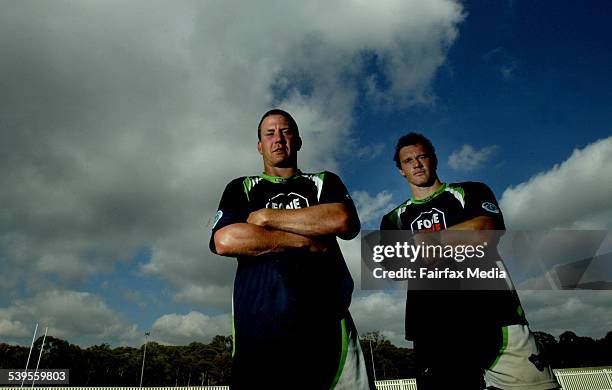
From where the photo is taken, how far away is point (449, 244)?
2.99m

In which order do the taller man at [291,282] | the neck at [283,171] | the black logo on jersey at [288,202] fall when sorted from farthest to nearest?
the neck at [283,171], the black logo on jersey at [288,202], the taller man at [291,282]

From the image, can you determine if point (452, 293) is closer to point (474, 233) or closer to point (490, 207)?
point (474, 233)

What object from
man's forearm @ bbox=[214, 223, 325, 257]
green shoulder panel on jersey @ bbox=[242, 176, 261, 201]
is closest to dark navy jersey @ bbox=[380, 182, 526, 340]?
man's forearm @ bbox=[214, 223, 325, 257]

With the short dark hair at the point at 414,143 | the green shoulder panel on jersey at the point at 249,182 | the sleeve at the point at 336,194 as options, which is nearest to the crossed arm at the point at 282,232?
the sleeve at the point at 336,194

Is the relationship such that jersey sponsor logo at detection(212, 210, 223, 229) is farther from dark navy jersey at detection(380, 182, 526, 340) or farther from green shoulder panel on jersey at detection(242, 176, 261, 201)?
dark navy jersey at detection(380, 182, 526, 340)

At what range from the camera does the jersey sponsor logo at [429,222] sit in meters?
3.34

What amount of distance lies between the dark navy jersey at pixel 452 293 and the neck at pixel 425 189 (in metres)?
0.04

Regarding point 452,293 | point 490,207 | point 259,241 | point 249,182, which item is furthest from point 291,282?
point 490,207

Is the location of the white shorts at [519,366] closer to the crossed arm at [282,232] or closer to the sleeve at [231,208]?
the crossed arm at [282,232]

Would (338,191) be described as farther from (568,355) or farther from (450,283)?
(568,355)

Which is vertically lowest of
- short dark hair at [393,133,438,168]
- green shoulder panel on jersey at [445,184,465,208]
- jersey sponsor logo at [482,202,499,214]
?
jersey sponsor logo at [482,202,499,214]

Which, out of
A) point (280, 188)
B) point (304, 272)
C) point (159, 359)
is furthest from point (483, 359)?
point (159, 359)

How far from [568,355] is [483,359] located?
54471mm

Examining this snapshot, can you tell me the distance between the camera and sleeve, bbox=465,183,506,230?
3.07 metres
